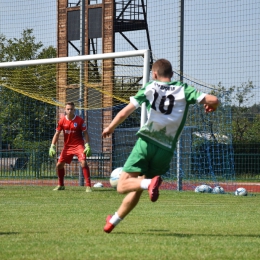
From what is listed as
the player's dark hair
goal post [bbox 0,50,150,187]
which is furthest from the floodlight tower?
the player's dark hair

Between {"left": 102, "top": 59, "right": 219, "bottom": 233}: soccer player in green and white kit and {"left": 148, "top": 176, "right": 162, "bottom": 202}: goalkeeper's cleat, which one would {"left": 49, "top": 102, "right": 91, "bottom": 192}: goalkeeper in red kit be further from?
{"left": 148, "top": 176, "right": 162, "bottom": 202}: goalkeeper's cleat

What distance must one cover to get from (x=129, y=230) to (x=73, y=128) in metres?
8.23

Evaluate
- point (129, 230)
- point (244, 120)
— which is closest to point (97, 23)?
point (244, 120)

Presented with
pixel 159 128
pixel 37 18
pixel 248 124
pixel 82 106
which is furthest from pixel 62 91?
pixel 159 128

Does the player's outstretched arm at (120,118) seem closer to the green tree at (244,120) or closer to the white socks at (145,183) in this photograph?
the white socks at (145,183)

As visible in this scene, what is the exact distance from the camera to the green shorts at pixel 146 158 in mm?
6773

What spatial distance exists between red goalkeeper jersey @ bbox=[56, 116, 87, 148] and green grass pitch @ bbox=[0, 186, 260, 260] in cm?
309

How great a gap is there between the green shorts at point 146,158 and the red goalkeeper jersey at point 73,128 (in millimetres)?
8703

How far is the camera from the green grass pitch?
18.5ft

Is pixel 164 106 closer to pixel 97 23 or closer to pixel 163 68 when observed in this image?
pixel 163 68

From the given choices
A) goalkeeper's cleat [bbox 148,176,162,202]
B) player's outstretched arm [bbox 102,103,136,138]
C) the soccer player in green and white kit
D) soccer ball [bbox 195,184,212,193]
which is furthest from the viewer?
soccer ball [bbox 195,184,212,193]

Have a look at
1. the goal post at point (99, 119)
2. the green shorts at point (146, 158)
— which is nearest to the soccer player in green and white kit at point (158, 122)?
the green shorts at point (146, 158)

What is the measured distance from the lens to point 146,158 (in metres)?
6.79

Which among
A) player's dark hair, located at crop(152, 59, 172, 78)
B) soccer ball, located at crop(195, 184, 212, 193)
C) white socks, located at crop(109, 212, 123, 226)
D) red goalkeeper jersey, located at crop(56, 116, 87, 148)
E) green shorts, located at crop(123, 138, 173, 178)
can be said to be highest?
player's dark hair, located at crop(152, 59, 172, 78)
